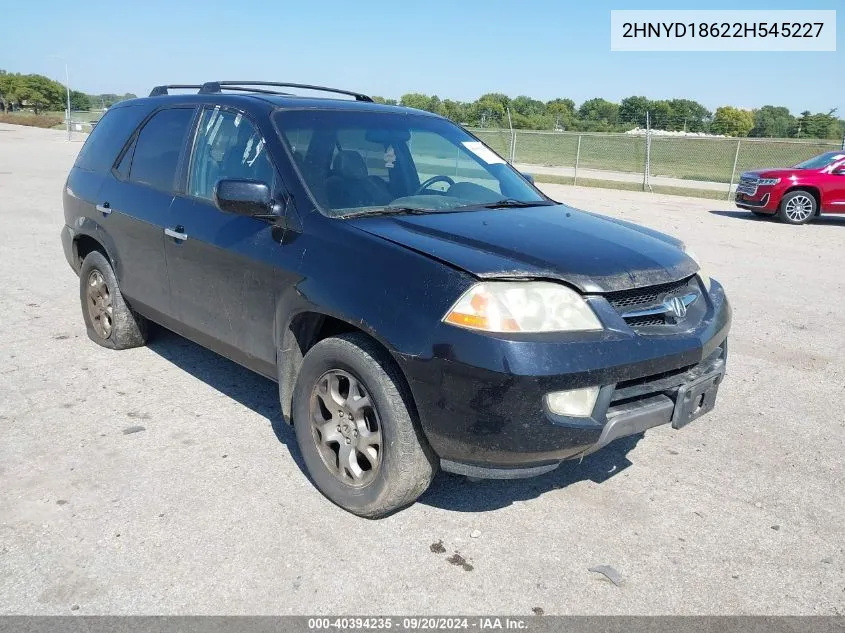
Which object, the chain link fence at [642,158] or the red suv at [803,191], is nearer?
the red suv at [803,191]

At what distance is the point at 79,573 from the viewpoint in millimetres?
2807

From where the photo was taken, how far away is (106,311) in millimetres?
5285

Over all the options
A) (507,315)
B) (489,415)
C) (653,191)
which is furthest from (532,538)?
(653,191)

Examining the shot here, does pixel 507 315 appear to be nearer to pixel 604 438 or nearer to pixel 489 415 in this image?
pixel 489 415

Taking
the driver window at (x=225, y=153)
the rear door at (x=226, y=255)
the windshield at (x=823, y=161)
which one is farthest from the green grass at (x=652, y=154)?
the rear door at (x=226, y=255)

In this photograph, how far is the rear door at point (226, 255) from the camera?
3.57m

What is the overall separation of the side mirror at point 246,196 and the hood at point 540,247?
A: 17.6 inches

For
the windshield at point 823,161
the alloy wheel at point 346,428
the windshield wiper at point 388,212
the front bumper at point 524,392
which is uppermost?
the windshield at point 823,161

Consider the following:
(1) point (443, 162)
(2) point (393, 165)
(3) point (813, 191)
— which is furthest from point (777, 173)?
(2) point (393, 165)

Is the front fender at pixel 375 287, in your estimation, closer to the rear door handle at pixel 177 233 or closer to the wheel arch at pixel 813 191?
the rear door handle at pixel 177 233

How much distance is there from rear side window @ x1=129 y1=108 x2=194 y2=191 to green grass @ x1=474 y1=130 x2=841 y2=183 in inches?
A: 966

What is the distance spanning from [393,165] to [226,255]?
3.41 feet

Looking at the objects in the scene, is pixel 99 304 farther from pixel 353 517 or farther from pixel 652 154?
pixel 652 154

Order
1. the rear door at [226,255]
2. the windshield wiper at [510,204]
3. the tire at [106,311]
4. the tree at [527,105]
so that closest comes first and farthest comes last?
the rear door at [226,255] → the windshield wiper at [510,204] → the tire at [106,311] → the tree at [527,105]
